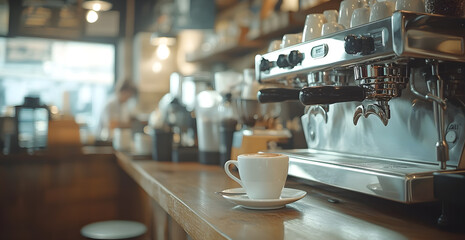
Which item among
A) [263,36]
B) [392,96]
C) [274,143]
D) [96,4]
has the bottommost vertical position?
[274,143]

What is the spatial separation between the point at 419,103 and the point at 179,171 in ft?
3.04

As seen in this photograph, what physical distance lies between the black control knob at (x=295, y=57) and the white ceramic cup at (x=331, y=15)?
165 millimetres

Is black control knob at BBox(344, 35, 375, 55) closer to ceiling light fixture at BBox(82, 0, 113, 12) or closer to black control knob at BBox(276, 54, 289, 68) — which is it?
black control knob at BBox(276, 54, 289, 68)

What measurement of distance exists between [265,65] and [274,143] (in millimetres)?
326

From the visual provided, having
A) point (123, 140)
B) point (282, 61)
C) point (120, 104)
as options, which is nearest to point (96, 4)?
point (123, 140)

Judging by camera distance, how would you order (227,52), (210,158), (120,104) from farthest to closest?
(120,104) < (227,52) < (210,158)

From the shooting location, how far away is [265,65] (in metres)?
1.25

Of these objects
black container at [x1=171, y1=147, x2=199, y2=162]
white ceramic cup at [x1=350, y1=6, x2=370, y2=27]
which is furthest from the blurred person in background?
white ceramic cup at [x1=350, y1=6, x2=370, y2=27]

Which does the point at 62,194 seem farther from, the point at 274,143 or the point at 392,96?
the point at 392,96

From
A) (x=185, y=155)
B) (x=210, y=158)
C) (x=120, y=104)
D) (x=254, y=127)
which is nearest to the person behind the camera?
(x=254, y=127)

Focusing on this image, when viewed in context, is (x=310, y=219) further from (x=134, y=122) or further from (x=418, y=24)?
(x=134, y=122)

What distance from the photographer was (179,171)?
1649mm

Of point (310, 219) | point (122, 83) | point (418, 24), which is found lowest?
point (310, 219)

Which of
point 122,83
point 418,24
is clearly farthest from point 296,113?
point 122,83
